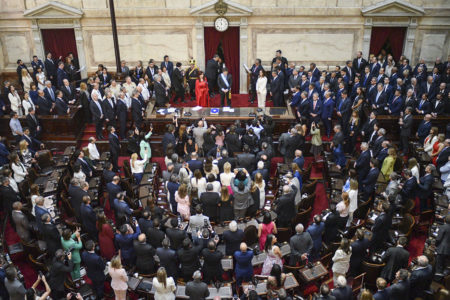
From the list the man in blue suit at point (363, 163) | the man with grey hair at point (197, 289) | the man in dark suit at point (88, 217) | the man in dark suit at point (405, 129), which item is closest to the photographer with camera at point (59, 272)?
the man in dark suit at point (88, 217)

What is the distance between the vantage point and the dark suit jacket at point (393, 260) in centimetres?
843

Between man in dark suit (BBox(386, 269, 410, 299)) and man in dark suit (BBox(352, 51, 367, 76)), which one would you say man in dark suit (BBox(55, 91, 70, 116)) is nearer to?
man in dark suit (BBox(352, 51, 367, 76))

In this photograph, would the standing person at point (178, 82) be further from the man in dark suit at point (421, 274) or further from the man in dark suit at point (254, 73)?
the man in dark suit at point (421, 274)

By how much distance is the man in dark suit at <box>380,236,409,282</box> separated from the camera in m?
Answer: 8.44

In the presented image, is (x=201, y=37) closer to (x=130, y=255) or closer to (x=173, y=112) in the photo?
(x=173, y=112)

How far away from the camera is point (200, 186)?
34.7 feet

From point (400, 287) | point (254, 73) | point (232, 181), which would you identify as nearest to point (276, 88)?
point (254, 73)

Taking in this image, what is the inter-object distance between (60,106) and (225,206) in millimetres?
7237

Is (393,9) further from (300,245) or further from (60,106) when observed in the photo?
(60,106)

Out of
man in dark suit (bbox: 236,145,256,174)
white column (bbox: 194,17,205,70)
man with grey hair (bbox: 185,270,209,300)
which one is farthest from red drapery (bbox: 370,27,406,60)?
man with grey hair (bbox: 185,270,209,300)

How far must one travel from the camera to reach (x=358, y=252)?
8.70 metres

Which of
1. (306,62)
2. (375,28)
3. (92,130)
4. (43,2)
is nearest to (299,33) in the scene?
(306,62)

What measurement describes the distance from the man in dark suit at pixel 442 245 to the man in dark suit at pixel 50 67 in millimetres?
14687

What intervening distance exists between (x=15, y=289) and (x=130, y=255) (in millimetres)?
2211
